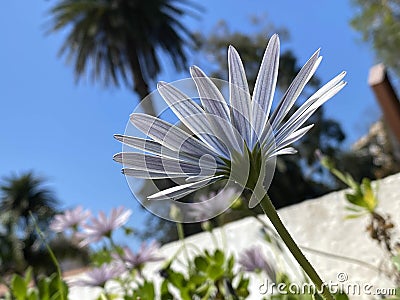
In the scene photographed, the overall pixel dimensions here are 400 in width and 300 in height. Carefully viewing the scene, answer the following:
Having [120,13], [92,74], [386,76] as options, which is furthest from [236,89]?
[92,74]

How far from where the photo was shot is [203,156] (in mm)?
221

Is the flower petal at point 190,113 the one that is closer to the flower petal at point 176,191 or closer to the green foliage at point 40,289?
the flower petal at point 176,191

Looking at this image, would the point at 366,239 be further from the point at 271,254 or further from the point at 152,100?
the point at 152,100

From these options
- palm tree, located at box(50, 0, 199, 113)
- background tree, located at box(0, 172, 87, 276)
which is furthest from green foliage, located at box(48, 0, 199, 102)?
background tree, located at box(0, 172, 87, 276)

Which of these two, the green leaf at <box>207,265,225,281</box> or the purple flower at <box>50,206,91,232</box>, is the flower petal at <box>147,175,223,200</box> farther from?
the purple flower at <box>50,206,91,232</box>

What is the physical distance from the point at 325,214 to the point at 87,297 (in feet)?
1.72

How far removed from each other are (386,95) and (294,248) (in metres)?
2.35

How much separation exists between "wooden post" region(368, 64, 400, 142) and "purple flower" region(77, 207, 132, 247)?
6.51 feet

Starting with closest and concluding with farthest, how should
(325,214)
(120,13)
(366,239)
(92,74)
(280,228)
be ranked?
(280,228)
(366,239)
(325,214)
(120,13)
(92,74)

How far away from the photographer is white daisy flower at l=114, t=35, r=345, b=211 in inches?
8.3

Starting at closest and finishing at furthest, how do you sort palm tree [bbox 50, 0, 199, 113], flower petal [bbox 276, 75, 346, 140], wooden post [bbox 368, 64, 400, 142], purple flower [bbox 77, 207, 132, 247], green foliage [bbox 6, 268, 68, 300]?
flower petal [bbox 276, 75, 346, 140] → green foliage [bbox 6, 268, 68, 300] → purple flower [bbox 77, 207, 132, 247] → wooden post [bbox 368, 64, 400, 142] → palm tree [bbox 50, 0, 199, 113]

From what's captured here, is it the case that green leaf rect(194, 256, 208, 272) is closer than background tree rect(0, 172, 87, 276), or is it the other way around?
green leaf rect(194, 256, 208, 272)

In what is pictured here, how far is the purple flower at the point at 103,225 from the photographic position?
62cm

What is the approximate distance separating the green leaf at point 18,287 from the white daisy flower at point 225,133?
0.34 metres
